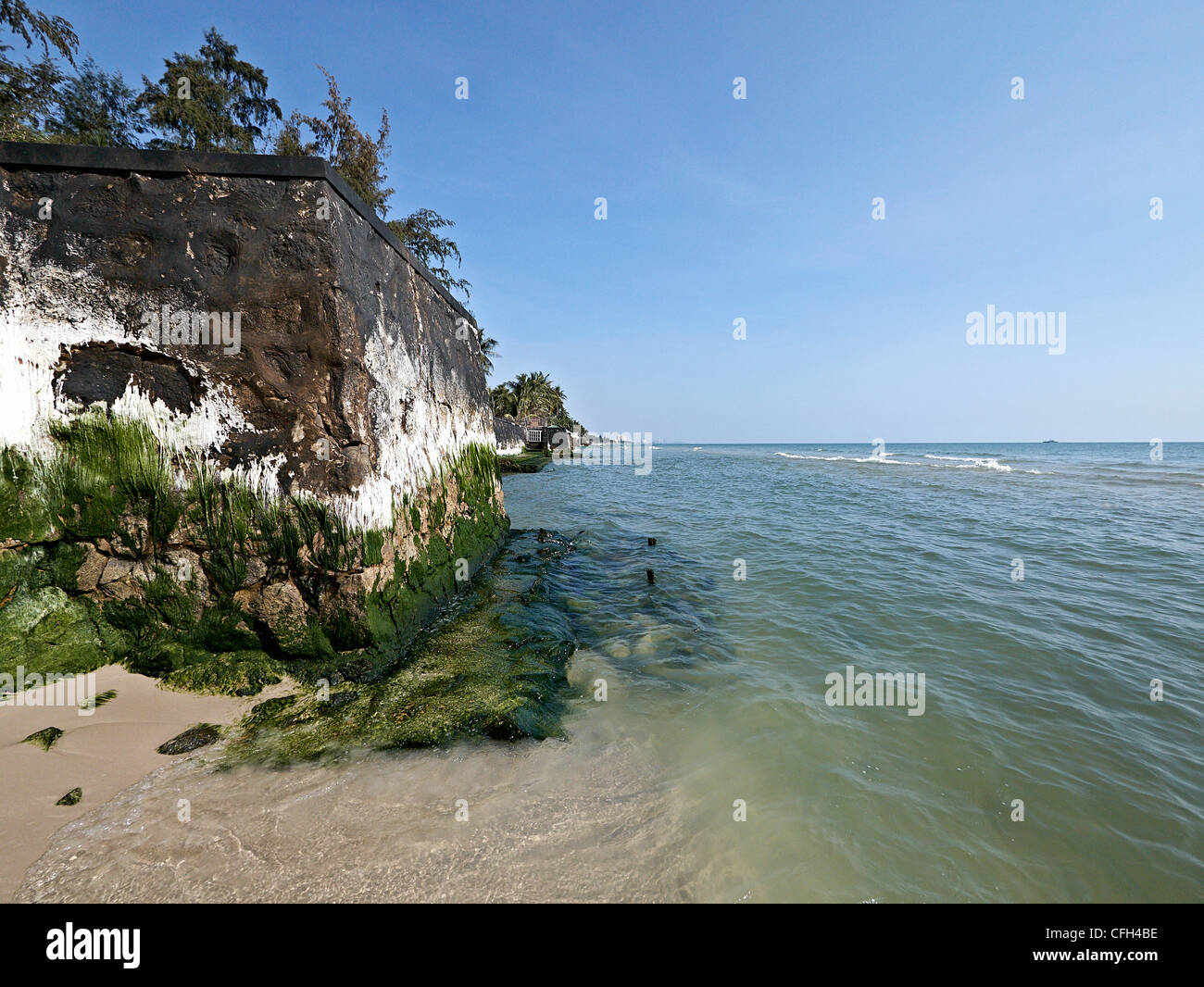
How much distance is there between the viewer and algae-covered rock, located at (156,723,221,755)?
3.15 metres

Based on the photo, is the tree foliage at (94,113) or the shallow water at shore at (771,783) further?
the tree foliage at (94,113)

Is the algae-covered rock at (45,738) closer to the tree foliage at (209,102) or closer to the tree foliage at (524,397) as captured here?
the tree foliage at (209,102)

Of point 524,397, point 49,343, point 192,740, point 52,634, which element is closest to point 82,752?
point 192,740

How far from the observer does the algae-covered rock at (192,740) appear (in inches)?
124

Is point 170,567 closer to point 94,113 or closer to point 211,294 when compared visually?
point 211,294

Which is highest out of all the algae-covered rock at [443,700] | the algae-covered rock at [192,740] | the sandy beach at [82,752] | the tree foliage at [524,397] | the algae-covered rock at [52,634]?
the tree foliage at [524,397]

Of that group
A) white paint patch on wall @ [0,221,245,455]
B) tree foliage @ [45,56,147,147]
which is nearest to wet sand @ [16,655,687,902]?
white paint patch on wall @ [0,221,245,455]

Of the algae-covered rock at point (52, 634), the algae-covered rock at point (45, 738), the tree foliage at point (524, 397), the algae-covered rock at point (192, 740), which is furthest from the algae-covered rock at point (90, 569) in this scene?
the tree foliage at point (524, 397)

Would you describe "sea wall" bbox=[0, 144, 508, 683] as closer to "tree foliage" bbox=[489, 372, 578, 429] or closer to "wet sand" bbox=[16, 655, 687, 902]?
"wet sand" bbox=[16, 655, 687, 902]

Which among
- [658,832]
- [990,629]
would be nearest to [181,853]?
[658,832]

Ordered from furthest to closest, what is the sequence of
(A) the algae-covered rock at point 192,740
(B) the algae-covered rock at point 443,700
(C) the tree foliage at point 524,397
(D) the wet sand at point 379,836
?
1. (C) the tree foliage at point 524,397
2. (B) the algae-covered rock at point 443,700
3. (A) the algae-covered rock at point 192,740
4. (D) the wet sand at point 379,836

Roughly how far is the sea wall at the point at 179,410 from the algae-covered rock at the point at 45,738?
758 mm
